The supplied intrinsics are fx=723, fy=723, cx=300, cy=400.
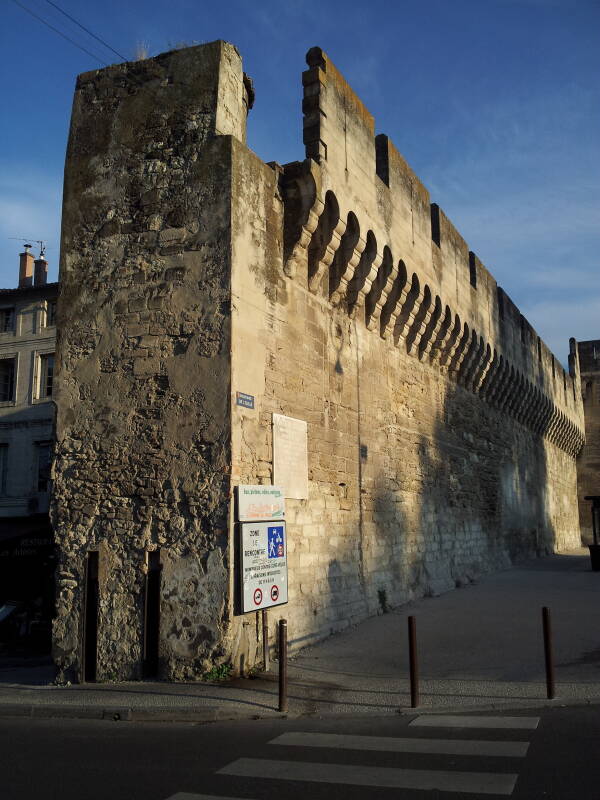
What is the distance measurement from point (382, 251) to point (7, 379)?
53.9 ft

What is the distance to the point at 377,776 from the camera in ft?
13.8

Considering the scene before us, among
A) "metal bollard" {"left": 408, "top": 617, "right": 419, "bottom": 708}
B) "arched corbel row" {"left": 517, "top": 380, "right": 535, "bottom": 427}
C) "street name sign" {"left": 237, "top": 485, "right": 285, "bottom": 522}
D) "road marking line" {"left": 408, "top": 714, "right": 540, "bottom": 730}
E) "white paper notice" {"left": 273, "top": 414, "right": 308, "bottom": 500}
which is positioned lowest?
"road marking line" {"left": 408, "top": 714, "right": 540, "bottom": 730}

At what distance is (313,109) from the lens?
31.2ft

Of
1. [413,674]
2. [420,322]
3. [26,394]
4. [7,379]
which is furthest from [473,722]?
[7,379]

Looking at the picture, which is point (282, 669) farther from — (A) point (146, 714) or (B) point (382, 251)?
(B) point (382, 251)

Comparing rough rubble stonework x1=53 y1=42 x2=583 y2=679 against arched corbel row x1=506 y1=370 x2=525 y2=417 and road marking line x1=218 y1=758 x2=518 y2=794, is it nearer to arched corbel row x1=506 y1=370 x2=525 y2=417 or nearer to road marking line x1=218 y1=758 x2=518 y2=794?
road marking line x1=218 y1=758 x2=518 y2=794

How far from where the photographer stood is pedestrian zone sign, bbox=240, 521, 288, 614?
7117 mm

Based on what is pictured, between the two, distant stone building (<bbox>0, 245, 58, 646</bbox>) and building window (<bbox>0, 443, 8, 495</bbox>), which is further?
building window (<bbox>0, 443, 8, 495</bbox>)

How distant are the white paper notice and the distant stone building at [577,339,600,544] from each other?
97.9 feet

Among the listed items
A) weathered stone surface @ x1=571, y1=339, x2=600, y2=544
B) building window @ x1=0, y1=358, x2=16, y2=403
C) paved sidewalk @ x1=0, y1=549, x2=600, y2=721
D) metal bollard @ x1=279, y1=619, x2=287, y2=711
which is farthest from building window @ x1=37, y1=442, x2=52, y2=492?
weathered stone surface @ x1=571, y1=339, x2=600, y2=544

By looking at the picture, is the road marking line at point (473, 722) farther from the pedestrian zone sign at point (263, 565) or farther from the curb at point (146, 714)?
the pedestrian zone sign at point (263, 565)

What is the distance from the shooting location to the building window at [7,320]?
23.5 m

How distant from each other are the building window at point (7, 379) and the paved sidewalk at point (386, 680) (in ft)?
52.0

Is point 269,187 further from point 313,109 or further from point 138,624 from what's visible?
point 138,624
